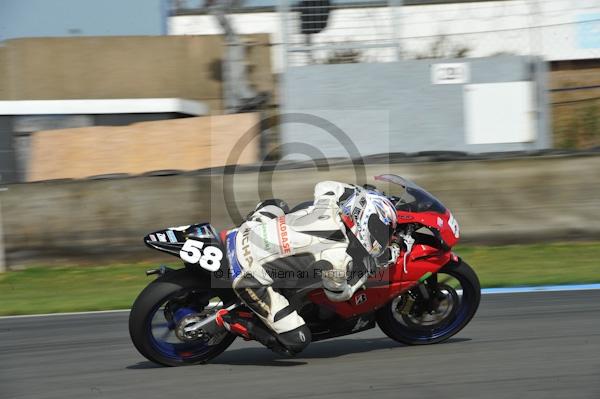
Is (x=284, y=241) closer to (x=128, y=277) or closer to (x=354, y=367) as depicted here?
(x=354, y=367)

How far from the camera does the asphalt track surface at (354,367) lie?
494 cm

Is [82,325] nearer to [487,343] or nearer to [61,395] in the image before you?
[61,395]

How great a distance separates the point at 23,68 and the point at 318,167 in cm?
908

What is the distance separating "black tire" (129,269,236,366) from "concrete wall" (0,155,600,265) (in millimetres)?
5102

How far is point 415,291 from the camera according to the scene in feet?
19.7

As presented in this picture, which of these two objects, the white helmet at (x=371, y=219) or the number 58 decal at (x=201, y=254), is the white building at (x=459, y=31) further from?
the number 58 decal at (x=201, y=254)

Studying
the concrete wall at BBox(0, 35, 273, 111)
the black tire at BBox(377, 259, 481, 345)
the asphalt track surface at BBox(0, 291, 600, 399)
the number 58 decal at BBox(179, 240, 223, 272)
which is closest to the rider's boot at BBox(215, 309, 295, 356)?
the asphalt track surface at BBox(0, 291, 600, 399)

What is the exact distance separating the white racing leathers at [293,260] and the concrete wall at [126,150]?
7.31 meters

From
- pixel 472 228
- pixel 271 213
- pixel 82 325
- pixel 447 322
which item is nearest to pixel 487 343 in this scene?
pixel 447 322

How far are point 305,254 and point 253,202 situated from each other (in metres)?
5.31

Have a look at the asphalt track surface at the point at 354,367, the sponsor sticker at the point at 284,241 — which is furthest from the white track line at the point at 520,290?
the sponsor sticker at the point at 284,241

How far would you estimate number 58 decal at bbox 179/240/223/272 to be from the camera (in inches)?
212

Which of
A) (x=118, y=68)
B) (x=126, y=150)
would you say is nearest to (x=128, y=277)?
(x=126, y=150)

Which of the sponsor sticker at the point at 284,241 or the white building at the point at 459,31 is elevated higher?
the white building at the point at 459,31
